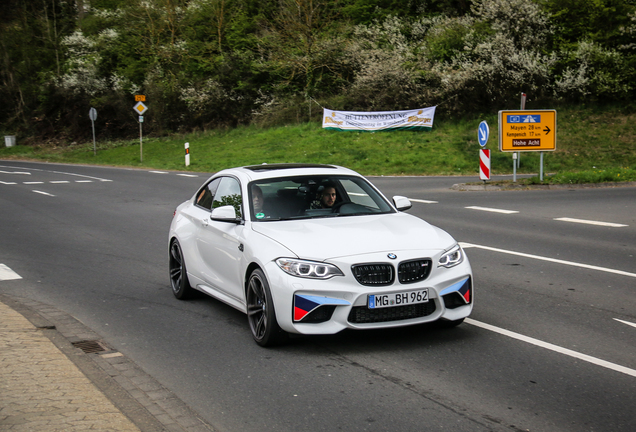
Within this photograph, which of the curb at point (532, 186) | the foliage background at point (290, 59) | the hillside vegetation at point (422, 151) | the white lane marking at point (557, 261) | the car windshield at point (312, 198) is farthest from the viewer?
the foliage background at point (290, 59)

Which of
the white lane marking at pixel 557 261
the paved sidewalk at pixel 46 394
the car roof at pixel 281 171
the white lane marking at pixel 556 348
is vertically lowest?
the white lane marking at pixel 557 261

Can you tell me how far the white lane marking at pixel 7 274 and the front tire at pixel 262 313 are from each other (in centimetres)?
458

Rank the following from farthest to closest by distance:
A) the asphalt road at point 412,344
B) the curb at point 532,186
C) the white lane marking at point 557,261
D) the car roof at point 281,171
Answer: the curb at point 532,186 < the white lane marking at point 557,261 < the car roof at point 281,171 < the asphalt road at point 412,344

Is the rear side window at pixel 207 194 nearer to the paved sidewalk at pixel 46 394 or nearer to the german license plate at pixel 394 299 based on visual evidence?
the paved sidewalk at pixel 46 394

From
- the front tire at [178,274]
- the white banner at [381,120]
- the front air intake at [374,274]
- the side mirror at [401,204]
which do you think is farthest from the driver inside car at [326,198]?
the white banner at [381,120]

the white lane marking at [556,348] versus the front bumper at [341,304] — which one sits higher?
the front bumper at [341,304]

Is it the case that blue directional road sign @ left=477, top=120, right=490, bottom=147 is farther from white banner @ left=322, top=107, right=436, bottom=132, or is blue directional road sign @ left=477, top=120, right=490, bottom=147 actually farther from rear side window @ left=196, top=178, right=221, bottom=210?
rear side window @ left=196, top=178, right=221, bottom=210

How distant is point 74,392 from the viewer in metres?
4.82

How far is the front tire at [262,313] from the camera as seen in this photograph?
5.85m

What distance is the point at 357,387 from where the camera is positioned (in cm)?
497

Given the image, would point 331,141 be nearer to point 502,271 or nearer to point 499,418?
point 502,271

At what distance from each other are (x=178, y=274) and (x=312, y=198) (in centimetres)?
203

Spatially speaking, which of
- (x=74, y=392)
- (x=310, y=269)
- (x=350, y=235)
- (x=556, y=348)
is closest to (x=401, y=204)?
(x=350, y=235)

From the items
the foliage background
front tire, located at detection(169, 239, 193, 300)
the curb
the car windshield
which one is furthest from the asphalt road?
the foliage background
